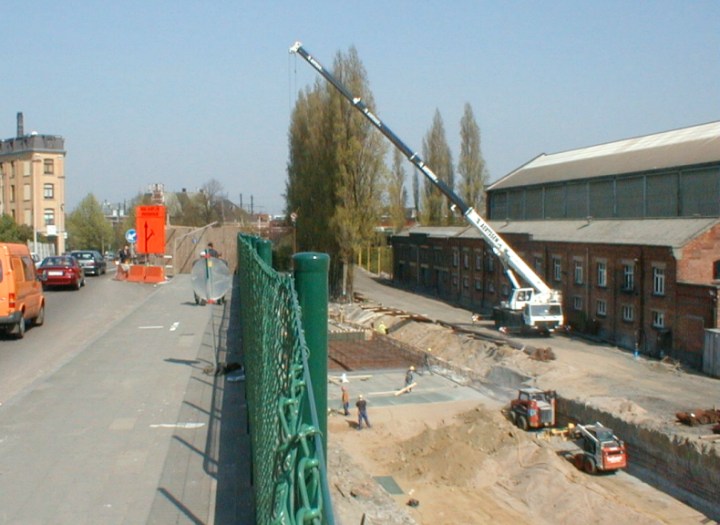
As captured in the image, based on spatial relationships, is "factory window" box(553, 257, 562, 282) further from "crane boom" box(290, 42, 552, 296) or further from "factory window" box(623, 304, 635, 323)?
"factory window" box(623, 304, 635, 323)

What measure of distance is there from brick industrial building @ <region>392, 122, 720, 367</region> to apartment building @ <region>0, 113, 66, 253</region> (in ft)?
108

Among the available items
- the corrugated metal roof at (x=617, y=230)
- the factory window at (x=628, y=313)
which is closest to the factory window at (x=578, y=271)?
the corrugated metal roof at (x=617, y=230)

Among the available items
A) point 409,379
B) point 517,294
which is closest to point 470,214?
point 517,294

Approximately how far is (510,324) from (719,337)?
11.4 metres

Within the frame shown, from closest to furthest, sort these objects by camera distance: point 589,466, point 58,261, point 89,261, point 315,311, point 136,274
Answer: point 315,311
point 589,466
point 58,261
point 136,274
point 89,261

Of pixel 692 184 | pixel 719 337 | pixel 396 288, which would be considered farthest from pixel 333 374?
pixel 396 288

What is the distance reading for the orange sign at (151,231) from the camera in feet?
114

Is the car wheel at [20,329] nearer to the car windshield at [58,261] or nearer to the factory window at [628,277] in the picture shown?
the car windshield at [58,261]

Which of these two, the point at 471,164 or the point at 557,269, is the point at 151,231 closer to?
the point at 557,269

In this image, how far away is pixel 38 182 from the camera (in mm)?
63969

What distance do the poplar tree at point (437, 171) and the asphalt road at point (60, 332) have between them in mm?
44635

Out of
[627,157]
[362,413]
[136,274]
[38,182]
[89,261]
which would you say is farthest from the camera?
[38,182]

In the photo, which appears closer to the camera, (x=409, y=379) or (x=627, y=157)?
(x=409, y=379)

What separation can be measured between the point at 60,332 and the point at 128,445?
12.1 m
